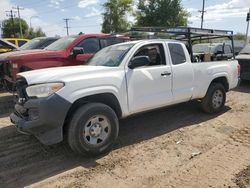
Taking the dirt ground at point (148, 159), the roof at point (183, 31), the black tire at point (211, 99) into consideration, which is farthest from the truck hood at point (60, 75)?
the black tire at point (211, 99)

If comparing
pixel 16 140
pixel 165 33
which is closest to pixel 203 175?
pixel 16 140

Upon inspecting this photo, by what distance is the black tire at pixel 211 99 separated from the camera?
6375 mm

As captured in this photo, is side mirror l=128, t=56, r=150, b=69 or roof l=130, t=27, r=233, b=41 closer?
side mirror l=128, t=56, r=150, b=69

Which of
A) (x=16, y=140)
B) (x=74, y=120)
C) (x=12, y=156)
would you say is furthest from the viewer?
(x=16, y=140)

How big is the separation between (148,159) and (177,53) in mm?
2429

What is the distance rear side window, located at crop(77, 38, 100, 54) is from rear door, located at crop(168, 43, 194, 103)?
331 cm

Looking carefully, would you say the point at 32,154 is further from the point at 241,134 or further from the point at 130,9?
the point at 130,9

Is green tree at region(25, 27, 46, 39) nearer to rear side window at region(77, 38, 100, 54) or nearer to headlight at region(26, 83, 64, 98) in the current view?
rear side window at region(77, 38, 100, 54)

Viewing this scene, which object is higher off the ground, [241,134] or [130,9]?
[130,9]

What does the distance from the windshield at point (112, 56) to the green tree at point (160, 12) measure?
3138 cm

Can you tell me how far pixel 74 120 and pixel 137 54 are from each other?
5.91ft

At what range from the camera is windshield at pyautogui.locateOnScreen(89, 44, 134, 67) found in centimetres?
485

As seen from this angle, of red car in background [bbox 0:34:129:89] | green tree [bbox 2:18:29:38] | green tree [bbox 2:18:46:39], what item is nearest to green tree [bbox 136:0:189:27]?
red car in background [bbox 0:34:129:89]

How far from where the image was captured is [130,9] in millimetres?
48125
